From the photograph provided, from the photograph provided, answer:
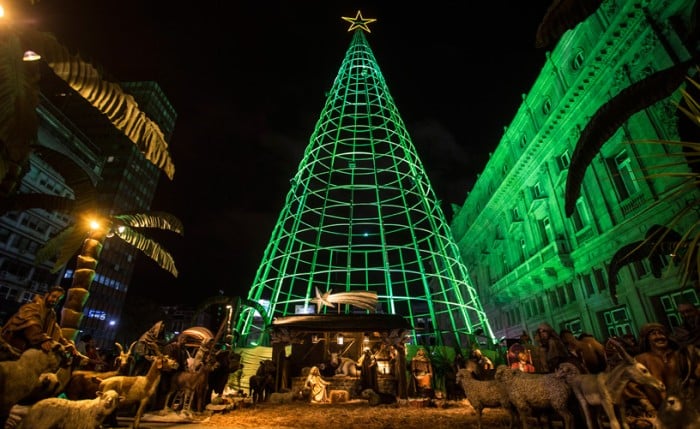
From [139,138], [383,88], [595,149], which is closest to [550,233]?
[383,88]

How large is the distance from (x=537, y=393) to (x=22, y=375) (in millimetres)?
9339

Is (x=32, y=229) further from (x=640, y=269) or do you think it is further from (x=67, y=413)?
(x=640, y=269)

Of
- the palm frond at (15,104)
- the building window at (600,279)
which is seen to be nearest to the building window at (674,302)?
the building window at (600,279)

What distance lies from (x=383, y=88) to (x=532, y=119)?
1547cm

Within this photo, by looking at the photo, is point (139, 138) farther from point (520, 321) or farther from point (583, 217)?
point (520, 321)

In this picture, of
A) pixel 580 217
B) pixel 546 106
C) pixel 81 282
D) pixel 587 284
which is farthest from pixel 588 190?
pixel 81 282

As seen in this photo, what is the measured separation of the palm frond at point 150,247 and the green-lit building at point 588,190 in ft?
49.9

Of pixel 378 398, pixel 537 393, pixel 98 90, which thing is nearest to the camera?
pixel 98 90

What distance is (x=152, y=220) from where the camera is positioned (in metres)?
9.77

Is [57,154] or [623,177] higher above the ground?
[623,177]

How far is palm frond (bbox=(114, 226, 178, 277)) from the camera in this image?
970 cm

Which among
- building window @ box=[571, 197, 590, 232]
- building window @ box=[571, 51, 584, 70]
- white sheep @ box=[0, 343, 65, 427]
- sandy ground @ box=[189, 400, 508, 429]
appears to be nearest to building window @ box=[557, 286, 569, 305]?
building window @ box=[571, 197, 590, 232]

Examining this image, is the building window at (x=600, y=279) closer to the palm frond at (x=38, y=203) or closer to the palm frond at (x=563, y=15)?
the palm frond at (x=563, y=15)

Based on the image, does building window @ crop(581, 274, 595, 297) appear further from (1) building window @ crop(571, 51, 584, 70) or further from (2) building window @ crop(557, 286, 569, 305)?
(1) building window @ crop(571, 51, 584, 70)
